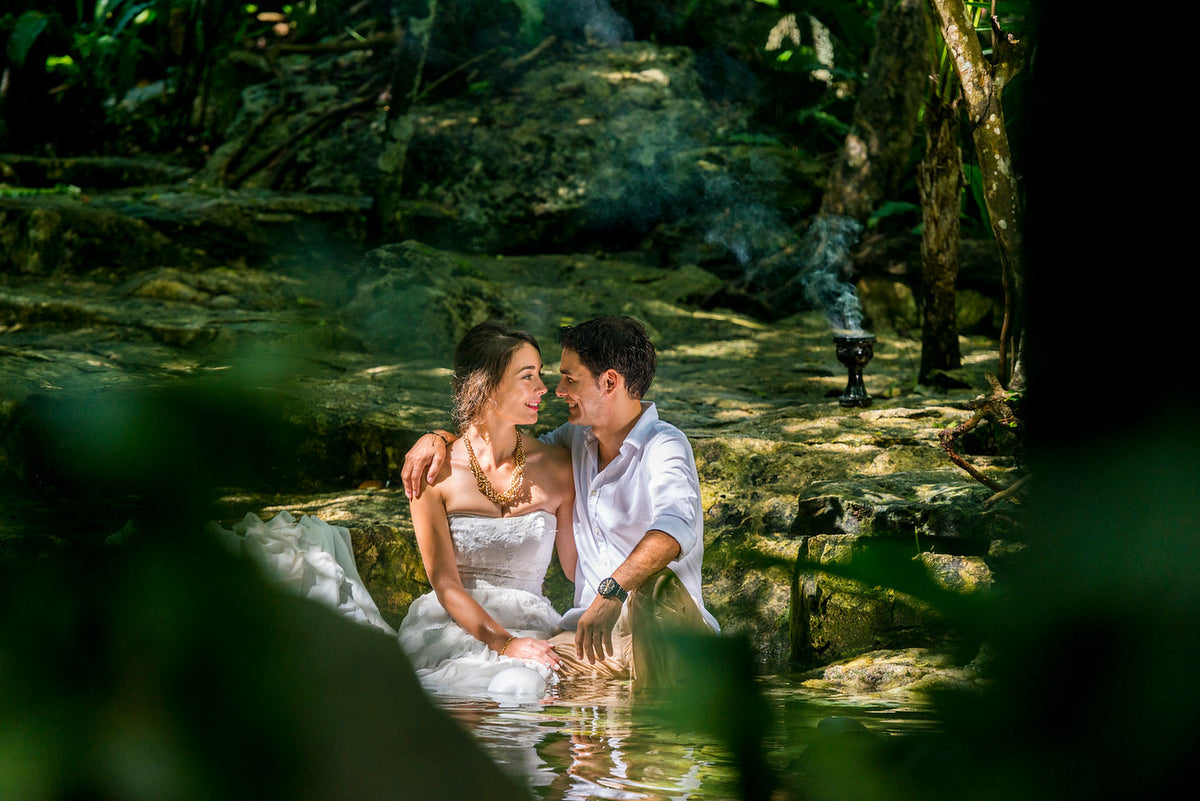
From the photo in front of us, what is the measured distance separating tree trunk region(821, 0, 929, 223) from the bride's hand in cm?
718

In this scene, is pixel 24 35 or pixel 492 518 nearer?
pixel 492 518

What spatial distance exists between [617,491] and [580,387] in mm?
405

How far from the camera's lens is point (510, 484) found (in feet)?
13.2

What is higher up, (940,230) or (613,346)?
(940,230)

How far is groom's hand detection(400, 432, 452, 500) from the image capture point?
12.6 feet

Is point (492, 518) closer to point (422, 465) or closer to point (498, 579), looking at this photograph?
point (498, 579)

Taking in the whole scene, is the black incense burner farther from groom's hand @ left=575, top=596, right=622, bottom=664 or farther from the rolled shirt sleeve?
groom's hand @ left=575, top=596, right=622, bottom=664

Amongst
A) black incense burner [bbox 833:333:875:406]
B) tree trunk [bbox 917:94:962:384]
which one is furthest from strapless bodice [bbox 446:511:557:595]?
tree trunk [bbox 917:94:962:384]

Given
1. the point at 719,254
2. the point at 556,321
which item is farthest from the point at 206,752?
the point at 719,254

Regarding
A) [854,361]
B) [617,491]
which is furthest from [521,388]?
[854,361]

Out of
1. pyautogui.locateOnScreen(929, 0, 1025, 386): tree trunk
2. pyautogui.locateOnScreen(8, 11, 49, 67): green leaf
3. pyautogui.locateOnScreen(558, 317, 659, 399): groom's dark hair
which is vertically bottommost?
pyautogui.locateOnScreen(558, 317, 659, 399): groom's dark hair

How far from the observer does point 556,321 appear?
8969 mm

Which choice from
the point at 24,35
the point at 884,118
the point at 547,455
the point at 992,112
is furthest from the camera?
the point at 24,35

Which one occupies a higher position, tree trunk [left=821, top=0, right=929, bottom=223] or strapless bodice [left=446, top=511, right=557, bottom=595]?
tree trunk [left=821, top=0, right=929, bottom=223]
